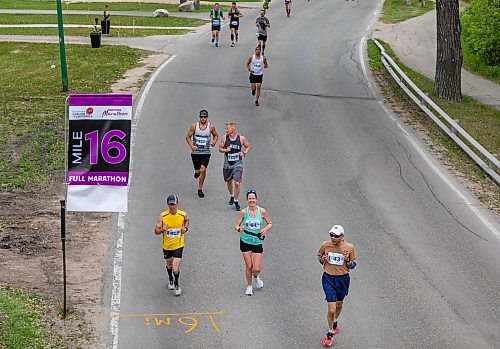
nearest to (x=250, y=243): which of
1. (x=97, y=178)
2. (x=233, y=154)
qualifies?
(x=97, y=178)

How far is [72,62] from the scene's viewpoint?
106 ft

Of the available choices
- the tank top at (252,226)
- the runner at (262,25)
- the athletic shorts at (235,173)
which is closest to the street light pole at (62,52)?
the runner at (262,25)

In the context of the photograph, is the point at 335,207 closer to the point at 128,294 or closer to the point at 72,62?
the point at 128,294

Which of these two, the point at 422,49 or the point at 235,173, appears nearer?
the point at 235,173

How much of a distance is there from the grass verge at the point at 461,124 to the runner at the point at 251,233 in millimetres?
6407

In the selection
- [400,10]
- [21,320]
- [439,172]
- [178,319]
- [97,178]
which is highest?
[97,178]

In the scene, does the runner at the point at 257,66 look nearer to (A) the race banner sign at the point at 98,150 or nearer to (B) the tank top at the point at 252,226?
(B) the tank top at the point at 252,226

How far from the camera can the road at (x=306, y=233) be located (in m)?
12.4

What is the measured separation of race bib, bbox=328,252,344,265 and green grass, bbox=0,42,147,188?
8.40m

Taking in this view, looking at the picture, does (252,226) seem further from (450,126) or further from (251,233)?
(450,126)

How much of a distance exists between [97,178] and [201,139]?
528 centimetres

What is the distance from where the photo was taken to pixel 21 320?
1198cm

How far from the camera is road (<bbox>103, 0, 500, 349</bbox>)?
12.4 meters

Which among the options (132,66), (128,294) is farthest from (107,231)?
(132,66)
